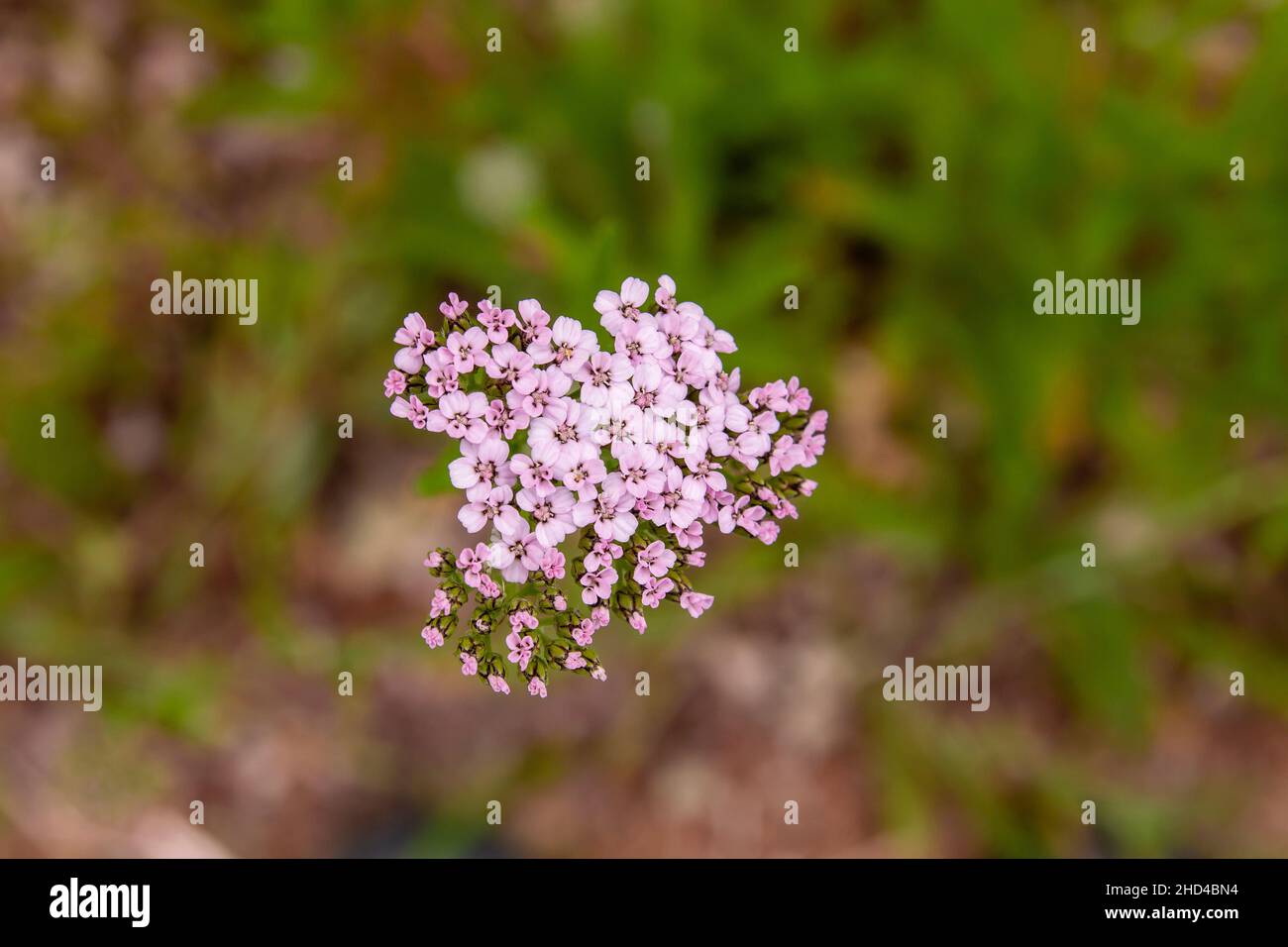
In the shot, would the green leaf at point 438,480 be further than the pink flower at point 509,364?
Yes

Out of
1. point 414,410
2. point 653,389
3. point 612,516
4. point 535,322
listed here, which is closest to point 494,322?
point 535,322

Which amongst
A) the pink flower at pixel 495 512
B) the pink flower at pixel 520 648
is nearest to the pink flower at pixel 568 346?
the pink flower at pixel 495 512

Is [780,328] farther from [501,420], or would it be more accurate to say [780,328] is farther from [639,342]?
[501,420]

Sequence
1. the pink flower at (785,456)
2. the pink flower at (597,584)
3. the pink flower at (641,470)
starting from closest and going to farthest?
the pink flower at (641,470) < the pink flower at (597,584) < the pink flower at (785,456)

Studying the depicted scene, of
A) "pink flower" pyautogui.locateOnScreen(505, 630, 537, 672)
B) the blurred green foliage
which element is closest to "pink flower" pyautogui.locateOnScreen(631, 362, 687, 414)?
"pink flower" pyautogui.locateOnScreen(505, 630, 537, 672)

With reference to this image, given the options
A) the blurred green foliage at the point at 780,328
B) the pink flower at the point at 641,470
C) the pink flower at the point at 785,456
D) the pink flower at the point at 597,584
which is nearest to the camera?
the pink flower at the point at 641,470

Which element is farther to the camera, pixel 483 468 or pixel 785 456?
pixel 785 456

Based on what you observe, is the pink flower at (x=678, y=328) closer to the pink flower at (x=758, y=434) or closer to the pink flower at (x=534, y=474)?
the pink flower at (x=758, y=434)

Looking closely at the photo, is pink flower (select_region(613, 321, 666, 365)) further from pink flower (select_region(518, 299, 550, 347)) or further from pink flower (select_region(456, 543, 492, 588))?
pink flower (select_region(456, 543, 492, 588))
